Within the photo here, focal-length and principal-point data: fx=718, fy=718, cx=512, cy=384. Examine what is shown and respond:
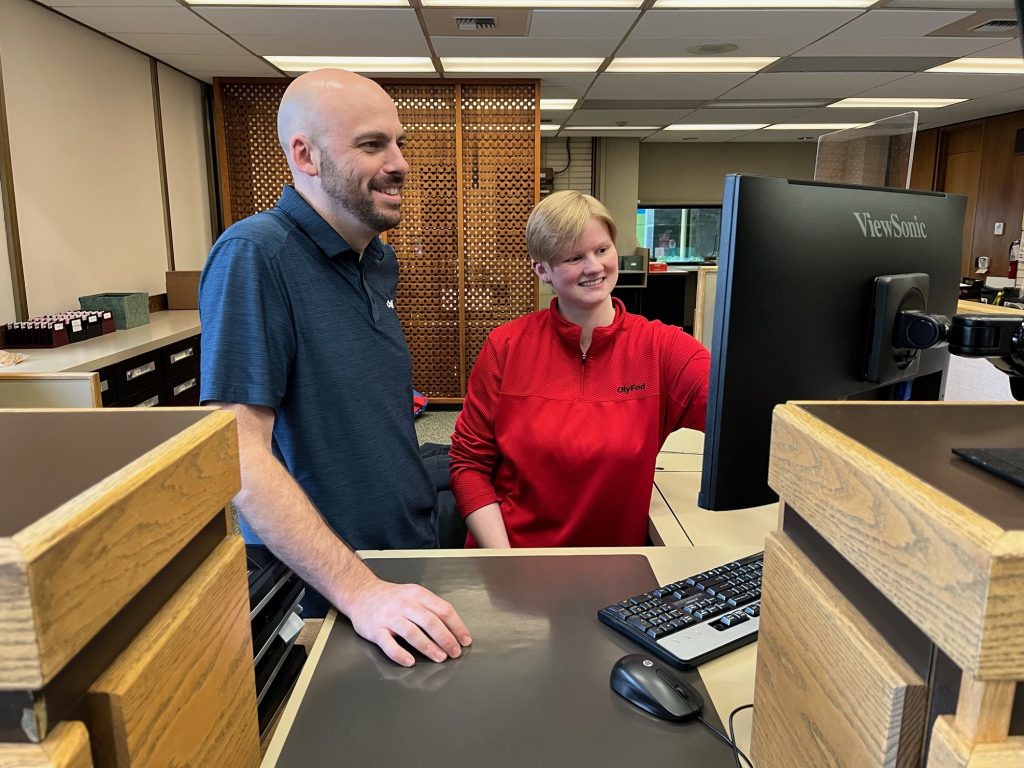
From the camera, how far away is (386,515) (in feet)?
5.07

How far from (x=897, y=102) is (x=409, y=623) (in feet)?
25.3

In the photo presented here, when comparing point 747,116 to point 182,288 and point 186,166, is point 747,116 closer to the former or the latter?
point 186,166

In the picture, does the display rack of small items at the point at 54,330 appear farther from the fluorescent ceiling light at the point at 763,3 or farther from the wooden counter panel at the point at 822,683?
the wooden counter panel at the point at 822,683

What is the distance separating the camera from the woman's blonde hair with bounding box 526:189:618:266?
168 cm

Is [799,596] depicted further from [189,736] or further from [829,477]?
[189,736]

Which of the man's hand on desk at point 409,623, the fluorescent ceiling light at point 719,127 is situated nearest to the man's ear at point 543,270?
the man's hand on desk at point 409,623

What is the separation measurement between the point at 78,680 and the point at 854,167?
2772mm

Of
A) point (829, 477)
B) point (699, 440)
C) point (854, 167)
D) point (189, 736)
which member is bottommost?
point (699, 440)

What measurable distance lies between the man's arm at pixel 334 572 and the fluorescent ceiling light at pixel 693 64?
4.91 meters

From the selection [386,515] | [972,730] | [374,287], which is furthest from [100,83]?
[972,730]

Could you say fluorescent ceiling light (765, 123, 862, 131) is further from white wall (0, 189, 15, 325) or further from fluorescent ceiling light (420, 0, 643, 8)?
white wall (0, 189, 15, 325)

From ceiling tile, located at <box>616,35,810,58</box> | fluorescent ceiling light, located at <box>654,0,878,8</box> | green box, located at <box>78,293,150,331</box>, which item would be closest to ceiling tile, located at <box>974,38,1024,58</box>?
ceiling tile, located at <box>616,35,810,58</box>

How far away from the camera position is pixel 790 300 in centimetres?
88

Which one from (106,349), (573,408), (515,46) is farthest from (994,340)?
(515,46)
